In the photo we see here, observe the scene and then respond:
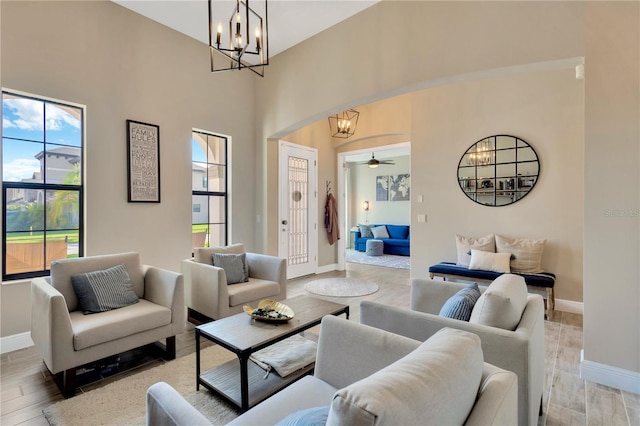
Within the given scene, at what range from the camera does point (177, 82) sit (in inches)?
161

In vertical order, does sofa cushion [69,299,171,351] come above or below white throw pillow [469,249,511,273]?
below

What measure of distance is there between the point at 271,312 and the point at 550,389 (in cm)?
205

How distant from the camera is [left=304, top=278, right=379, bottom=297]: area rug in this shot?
4.58 meters

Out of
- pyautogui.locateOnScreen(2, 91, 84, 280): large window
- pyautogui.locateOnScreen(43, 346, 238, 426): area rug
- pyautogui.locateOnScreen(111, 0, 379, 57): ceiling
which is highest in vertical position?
pyautogui.locateOnScreen(111, 0, 379, 57): ceiling

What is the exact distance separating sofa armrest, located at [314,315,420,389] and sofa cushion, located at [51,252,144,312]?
220 centimetres

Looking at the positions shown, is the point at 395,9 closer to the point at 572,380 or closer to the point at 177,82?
the point at 177,82

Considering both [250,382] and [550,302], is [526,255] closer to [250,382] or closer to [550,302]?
[550,302]

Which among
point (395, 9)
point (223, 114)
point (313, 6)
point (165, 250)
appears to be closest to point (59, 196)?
point (165, 250)

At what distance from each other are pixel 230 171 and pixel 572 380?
14.8ft

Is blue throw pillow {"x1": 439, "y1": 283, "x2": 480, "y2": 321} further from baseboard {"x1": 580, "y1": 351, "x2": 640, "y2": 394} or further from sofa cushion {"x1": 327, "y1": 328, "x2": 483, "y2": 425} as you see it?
baseboard {"x1": 580, "y1": 351, "x2": 640, "y2": 394}

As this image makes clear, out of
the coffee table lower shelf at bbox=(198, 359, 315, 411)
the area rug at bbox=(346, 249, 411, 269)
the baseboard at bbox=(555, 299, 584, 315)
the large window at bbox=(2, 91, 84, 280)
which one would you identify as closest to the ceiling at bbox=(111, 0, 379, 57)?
the large window at bbox=(2, 91, 84, 280)

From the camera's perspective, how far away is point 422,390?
728 millimetres

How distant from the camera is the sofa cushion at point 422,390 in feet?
2.11

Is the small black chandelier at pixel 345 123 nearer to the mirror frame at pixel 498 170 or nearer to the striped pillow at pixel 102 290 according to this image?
the mirror frame at pixel 498 170
